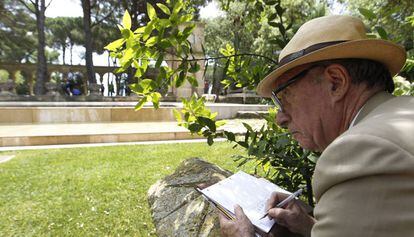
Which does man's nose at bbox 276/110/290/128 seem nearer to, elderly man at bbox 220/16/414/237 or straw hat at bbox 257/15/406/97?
elderly man at bbox 220/16/414/237

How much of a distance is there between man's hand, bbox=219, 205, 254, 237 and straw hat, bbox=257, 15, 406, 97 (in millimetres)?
696

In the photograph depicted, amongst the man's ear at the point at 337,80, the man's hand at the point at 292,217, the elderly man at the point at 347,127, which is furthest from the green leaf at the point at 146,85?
the man's ear at the point at 337,80

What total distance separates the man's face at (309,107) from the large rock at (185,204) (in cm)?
120

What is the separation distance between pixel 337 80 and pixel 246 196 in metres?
0.86

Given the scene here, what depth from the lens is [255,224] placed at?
163 centimetres

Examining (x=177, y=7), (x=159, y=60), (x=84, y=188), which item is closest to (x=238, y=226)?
(x=159, y=60)

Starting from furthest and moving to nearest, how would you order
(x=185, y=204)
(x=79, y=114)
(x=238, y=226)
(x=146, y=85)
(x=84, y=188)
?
(x=79, y=114) → (x=84, y=188) → (x=185, y=204) → (x=146, y=85) → (x=238, y=226)

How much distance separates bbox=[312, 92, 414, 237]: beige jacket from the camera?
0.85 metres

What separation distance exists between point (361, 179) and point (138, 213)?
3.32 meters

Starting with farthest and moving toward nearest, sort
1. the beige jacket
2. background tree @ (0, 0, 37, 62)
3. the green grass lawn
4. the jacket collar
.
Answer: background tree @ (0, 0, 37, 62), the green grass lawn, the jacket collar, the beige jacket

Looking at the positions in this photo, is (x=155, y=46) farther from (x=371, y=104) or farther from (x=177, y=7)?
(x=371, y=104)

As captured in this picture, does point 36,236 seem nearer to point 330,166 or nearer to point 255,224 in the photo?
point 255,224

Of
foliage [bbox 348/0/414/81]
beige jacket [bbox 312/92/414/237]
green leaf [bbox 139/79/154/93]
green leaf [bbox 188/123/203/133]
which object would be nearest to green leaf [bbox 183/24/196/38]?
green leaf [bbox 139/79/154/93]

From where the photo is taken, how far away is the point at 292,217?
1.70 m
